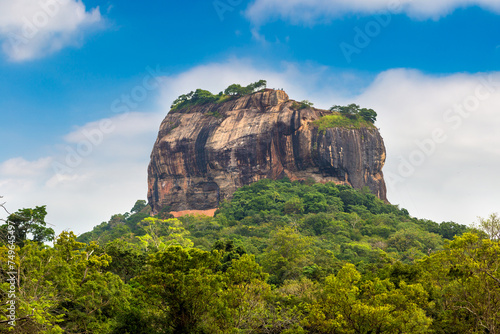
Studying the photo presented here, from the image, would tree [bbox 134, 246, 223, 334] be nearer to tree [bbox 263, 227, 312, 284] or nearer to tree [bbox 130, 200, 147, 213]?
tree [bbox 263, 227, 312, 284]

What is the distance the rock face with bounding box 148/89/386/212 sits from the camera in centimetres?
6131

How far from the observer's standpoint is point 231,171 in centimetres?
6212

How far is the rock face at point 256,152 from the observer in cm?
6131

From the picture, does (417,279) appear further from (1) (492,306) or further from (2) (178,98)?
(2) (178,98)

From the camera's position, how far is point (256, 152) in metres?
61.5

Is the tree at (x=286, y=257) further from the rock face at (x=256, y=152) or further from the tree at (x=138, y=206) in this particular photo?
the tree at (x=138, y=206)

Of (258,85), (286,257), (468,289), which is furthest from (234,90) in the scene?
(468,289)

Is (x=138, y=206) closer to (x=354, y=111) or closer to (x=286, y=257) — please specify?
(x=354, y=111)

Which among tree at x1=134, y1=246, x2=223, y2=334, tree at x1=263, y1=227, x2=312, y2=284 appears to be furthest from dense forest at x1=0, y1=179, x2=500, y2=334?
tree at x1=263, y1=227, x2=312, y2=284

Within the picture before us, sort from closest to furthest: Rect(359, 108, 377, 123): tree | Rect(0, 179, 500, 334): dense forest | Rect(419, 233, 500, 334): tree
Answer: Rect(419, 233, 500, 334): tree < Rect(0, 179, 500, 334): dense forest < Rect(359, 108, 377, 123): tree

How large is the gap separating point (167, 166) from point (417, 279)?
167 ft

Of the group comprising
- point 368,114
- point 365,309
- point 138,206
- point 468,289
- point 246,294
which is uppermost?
point 368,114

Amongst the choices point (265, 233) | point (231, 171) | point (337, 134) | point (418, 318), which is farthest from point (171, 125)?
point (418, 318)

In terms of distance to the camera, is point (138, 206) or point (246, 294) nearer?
point (246, 294)
